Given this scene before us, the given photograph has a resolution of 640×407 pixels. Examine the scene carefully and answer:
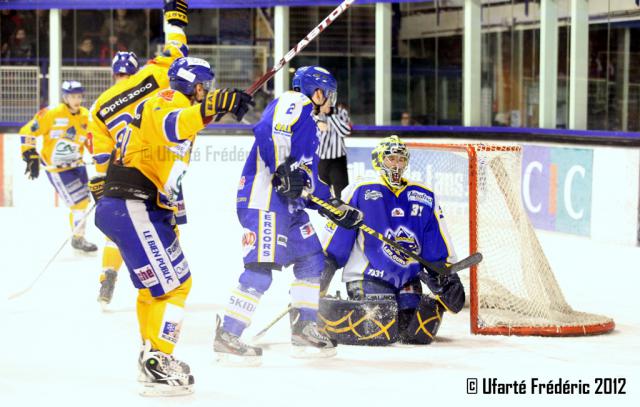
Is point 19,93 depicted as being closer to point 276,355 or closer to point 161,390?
point 276,355

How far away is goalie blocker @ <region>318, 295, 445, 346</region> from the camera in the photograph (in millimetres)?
5703

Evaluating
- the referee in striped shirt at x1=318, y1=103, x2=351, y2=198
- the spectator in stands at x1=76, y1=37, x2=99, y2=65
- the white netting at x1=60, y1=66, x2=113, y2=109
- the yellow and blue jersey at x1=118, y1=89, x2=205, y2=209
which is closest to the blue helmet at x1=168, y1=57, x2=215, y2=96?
the yellow and blue jersey at x1=118, y1=89, x2=205, y2=209

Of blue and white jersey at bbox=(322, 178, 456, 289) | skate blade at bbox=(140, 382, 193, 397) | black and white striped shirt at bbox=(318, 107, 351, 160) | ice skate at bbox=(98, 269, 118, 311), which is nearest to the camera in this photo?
skate blade at bbox=(140, 382, 193, 397)

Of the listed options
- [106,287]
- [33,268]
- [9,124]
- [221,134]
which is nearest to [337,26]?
[221,134]

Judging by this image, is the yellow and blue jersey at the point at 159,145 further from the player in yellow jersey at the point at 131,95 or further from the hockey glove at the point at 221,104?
the player in yellow jersey at the point at 131,95

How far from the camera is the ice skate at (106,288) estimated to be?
22.5 feet

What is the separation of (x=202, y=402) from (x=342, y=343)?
4.22 ft

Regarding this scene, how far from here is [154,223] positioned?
479 cm

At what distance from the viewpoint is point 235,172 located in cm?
1293

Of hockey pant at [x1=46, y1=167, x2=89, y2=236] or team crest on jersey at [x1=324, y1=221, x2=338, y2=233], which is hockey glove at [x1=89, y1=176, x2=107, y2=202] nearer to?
team crest on jersey at [x1=324, y1=221, x2=338, y2=233]

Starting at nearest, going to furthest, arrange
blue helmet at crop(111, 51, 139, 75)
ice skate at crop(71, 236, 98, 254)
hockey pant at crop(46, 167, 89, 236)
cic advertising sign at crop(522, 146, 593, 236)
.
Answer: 1. blue helmet at crop(111, 51, 139, 75)
2. ice skate at crop(71, 236, 98, 254)
3. hockey pant at crop(46, 167, 89, 236)
4. cic advertising sign at crop(522, 146, 593, 236)

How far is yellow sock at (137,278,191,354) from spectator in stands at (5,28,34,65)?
10257 millimetres

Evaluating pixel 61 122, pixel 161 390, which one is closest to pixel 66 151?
pixel 61 122

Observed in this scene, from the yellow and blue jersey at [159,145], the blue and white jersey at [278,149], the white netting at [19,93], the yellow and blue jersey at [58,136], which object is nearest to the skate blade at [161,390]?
the yellow and blue jersey at [159,145]
